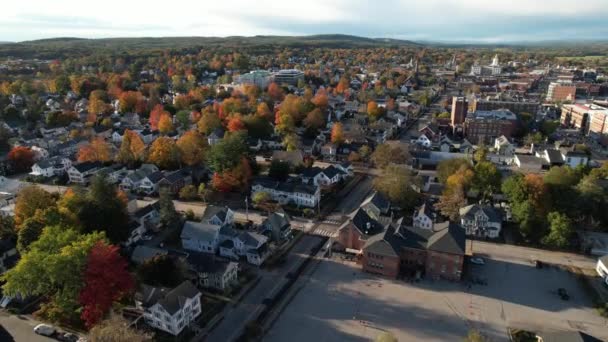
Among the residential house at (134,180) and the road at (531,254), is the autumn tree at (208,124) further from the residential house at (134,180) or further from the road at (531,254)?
the road at (531,254)

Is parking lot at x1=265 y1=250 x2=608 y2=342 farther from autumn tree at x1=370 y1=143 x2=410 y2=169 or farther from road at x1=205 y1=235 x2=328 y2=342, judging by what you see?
autumn tree at x1=370 y1=143 x2=410 y2=169

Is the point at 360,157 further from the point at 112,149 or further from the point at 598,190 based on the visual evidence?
the point at 112,149

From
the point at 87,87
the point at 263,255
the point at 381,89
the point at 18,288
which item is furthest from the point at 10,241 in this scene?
the point at 381,89

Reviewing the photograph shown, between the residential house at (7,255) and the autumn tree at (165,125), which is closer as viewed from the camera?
the residential house at (7,255)

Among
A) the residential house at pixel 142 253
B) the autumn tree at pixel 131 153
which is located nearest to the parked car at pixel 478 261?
the residential house at pixel 142 253

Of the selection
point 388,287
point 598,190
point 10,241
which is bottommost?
point 388,287

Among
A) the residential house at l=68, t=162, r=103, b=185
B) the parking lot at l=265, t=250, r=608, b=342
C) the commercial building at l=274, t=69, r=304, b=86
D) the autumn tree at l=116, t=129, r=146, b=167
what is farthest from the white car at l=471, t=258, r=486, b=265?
the commercial building at l=274, t=69, r=304, b=86
